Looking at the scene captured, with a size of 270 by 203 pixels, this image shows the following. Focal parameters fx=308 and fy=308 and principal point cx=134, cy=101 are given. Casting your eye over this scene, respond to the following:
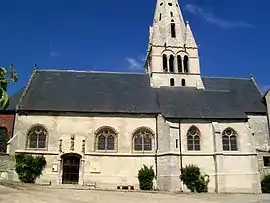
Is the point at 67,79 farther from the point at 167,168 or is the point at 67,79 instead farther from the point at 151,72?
the point at 167,168

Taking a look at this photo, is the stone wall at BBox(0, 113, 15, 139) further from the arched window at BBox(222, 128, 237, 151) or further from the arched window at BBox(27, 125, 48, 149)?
the arched window at BBox(222, 128, 237, 151)

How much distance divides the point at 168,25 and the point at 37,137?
2001cm

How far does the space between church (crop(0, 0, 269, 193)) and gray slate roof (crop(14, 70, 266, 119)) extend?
9cm

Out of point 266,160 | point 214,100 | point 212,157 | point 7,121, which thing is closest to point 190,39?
point 214,100

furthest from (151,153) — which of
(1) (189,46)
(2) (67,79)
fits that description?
(1) (189,46)

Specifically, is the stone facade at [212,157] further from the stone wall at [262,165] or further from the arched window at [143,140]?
the stone wall at [262,165]

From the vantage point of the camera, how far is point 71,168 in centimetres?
2620

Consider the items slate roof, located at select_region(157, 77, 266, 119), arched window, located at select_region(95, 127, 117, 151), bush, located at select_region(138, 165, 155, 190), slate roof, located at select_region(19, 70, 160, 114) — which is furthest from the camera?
slate roof, located at select_region(157, 77, 266, 119)

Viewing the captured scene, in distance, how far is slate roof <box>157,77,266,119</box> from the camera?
2837 cm

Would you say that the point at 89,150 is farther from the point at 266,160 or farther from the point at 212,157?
the point at 266,160


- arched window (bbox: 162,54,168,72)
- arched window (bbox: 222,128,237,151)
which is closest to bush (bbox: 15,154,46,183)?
arched window (bbox: 222,128,237,151)

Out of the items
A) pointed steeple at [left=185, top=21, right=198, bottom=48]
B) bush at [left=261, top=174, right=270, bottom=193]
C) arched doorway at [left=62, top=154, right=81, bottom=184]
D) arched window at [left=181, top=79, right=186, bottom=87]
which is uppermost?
pointed steeple at [left=185, top=21, right=198, bottom=48]

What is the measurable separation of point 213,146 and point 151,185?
21.3 feet

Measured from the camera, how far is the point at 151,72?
33719 mm
